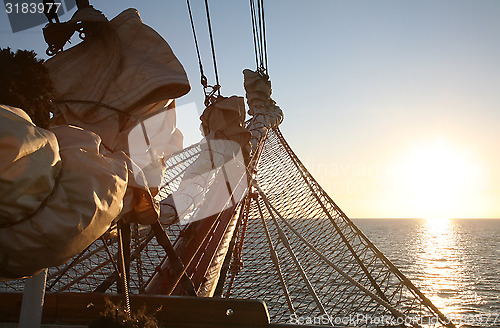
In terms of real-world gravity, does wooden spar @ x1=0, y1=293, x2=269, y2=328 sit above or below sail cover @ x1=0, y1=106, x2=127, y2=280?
below

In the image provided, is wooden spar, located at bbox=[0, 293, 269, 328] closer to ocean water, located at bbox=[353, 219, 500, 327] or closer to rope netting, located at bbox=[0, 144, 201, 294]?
rope netting, located at bbox=[0, 144, 201, 294]

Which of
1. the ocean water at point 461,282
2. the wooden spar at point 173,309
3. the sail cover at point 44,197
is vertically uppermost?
the sail cover at point 44,197

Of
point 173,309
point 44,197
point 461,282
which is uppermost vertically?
point 44,197

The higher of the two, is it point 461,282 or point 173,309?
point 173,309

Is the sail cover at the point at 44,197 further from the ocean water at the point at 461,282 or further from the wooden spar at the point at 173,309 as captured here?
the ocean water at the point at 461,282

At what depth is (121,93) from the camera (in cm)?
125

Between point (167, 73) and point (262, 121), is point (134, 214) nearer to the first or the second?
point (167, 73)

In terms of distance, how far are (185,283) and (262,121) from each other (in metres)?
5.01

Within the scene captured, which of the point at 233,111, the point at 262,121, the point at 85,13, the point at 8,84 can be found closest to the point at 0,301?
the point at 8,84

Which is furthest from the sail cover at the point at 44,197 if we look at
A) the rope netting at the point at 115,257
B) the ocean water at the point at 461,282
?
A: the ocean water at the point at 461,282

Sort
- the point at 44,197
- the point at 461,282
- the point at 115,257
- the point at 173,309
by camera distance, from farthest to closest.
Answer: the point at 461,282, the point at 115,257, the point at 173,309, the point at 44,197

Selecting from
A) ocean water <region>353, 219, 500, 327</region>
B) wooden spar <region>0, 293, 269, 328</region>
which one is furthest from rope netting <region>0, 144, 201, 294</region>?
ocean water <region>353, 219, 500, 327</region>

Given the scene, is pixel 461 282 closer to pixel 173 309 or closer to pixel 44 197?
pixel 173 309

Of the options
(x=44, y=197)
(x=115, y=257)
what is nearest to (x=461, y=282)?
(x=115, y=257)
